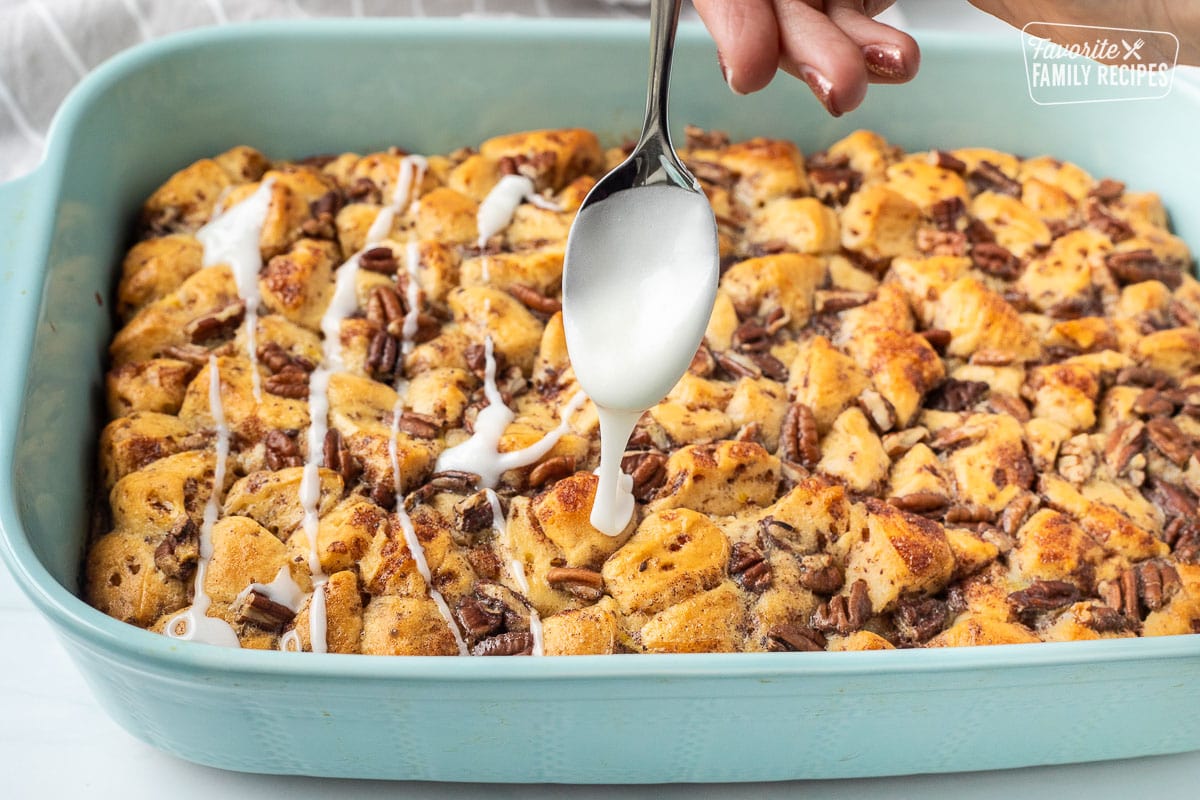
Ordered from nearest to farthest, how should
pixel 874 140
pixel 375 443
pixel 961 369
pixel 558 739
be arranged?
pixel 558 739
pixel 375 443
pixel 961 369
pixel 874 140

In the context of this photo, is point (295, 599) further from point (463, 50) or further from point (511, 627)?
point (463, 50)

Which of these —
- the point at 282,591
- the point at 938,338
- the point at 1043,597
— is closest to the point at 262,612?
the point at 282,591

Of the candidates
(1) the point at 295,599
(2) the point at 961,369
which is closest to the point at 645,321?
(1) the point at 295,599

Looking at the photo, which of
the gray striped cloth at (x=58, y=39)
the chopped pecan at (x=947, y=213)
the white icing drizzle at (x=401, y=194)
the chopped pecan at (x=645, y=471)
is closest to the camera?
the chopped pecan at (x=645, y=471)

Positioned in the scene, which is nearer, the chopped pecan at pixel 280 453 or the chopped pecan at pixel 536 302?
the chopped pecan at pixel 280 453

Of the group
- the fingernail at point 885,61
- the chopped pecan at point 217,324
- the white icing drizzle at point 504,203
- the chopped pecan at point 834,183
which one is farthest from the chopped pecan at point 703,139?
the chopped pecan at point 217,324

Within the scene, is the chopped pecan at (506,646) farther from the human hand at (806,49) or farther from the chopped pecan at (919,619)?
the human hand at (806,49)
